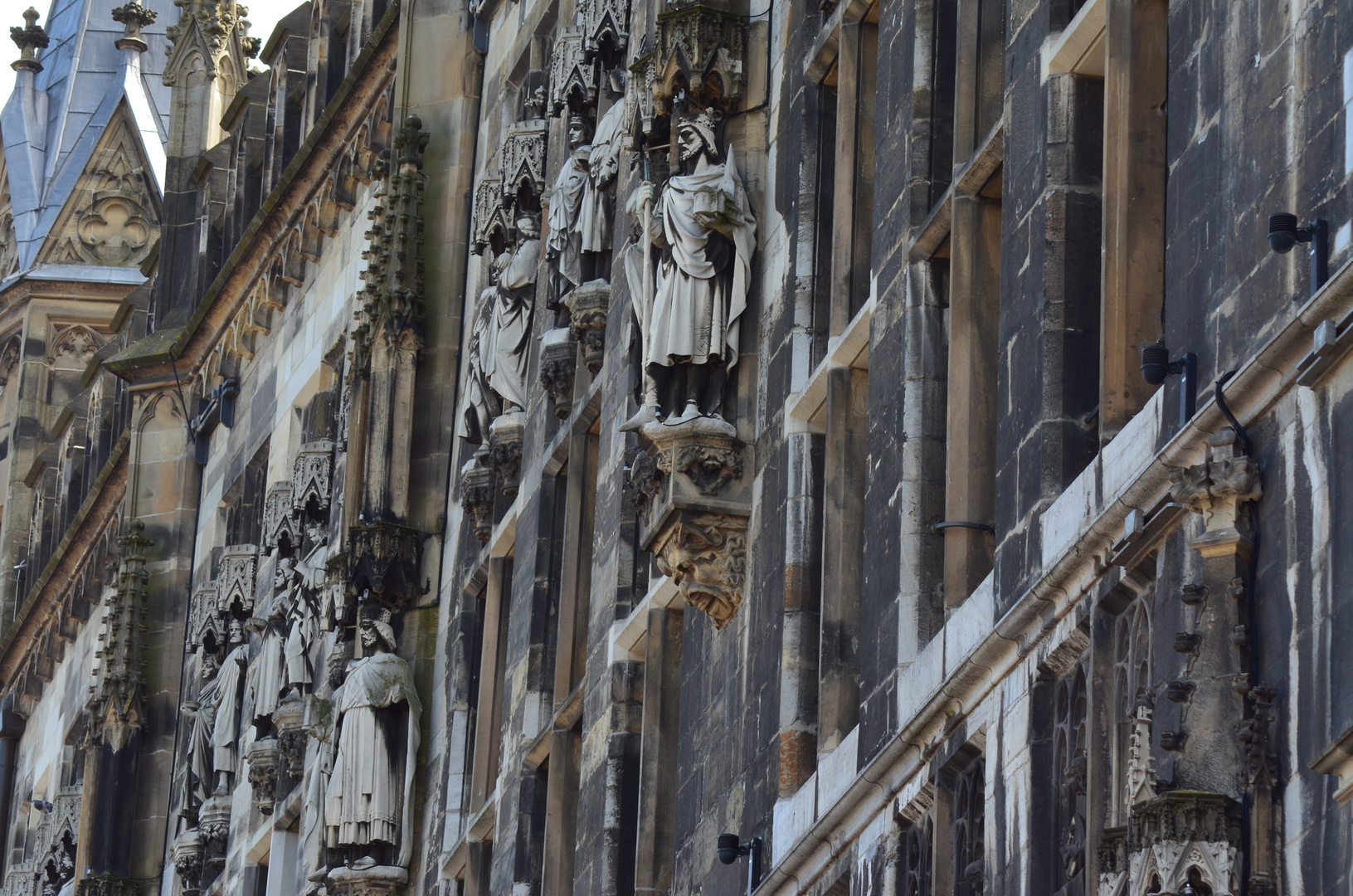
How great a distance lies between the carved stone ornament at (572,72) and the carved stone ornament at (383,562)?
173 inches

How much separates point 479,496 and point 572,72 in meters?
3.54

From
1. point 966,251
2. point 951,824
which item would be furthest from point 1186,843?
point 966,251

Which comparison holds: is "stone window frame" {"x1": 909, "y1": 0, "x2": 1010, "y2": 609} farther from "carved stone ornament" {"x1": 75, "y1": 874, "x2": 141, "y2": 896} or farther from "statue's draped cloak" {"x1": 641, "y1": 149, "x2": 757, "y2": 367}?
"carved stone ornament" {"x1": 75, "y1": 874, "x2": 141, "y2": 896}

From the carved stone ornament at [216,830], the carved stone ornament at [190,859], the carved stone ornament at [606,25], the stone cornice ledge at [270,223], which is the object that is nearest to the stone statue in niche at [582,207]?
the carved stone ornament at [606,25]

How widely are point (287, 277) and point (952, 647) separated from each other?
21.4 m

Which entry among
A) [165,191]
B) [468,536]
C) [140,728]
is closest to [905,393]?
[468,536]

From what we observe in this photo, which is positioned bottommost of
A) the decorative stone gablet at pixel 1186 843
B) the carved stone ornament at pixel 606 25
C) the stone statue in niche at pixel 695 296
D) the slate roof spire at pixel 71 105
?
the decorative stone gablet at pixel 1186 843

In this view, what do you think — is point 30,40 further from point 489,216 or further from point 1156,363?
point 1156,363

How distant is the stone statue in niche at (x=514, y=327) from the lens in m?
25.2

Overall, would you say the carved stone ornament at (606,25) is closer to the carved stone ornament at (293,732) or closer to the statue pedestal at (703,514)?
the statue pedestal at (703,514)

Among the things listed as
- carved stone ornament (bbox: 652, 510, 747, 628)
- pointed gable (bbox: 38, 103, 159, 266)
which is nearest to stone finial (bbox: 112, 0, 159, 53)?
pointed gable (bbox: 38, 103, 159, 266)

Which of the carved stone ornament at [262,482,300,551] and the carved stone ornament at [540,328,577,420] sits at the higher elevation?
the carved stone ornament at [262,482,300,551]

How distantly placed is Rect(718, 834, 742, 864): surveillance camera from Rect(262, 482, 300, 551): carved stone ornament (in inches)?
566

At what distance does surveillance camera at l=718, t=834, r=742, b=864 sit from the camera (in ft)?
56.4
